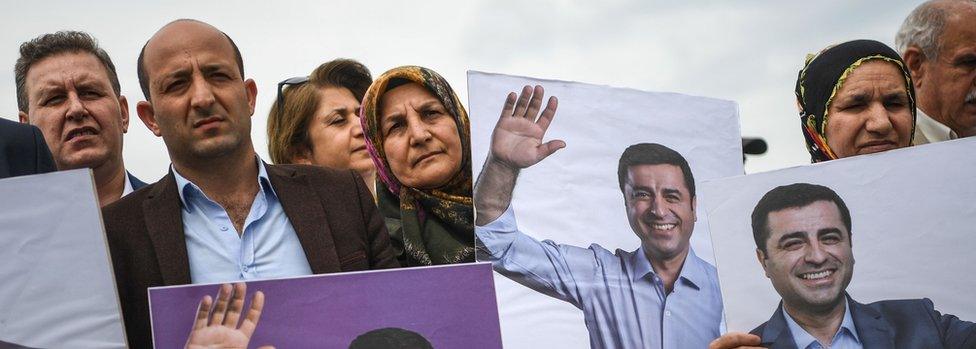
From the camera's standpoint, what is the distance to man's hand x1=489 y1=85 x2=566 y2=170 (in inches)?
156

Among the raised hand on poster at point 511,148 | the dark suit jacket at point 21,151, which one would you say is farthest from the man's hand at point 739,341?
the dark suit jacket at point 21,151

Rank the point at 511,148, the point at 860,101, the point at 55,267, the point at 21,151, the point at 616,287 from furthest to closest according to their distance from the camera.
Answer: the point at 860,101 → the point at 511,148 → the point at 616,287 → the point at 21,151 → the point at 55,267

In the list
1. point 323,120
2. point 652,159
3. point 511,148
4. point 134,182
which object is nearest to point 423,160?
point 511,148

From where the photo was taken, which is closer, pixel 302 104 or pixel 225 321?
pixel 225 321

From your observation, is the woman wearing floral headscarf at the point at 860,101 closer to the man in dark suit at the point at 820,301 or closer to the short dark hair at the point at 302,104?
the man in dark suit at the point at 820,301

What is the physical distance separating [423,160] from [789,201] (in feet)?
4.10

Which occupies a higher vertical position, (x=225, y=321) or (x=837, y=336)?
(x=225, y=321)

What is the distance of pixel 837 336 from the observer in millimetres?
3484

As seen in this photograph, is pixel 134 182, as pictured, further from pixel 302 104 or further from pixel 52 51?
pixel 302 104

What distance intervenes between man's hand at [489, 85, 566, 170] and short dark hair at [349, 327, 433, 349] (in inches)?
33.6

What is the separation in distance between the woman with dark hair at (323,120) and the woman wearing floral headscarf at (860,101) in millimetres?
1744

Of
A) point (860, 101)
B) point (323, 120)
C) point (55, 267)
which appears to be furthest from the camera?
point (323, 120)

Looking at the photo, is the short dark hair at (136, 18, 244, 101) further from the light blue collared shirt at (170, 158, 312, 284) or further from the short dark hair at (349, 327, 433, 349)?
the short dark hair at (349, 327, 433, 349)

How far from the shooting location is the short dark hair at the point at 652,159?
4043 millimetres
